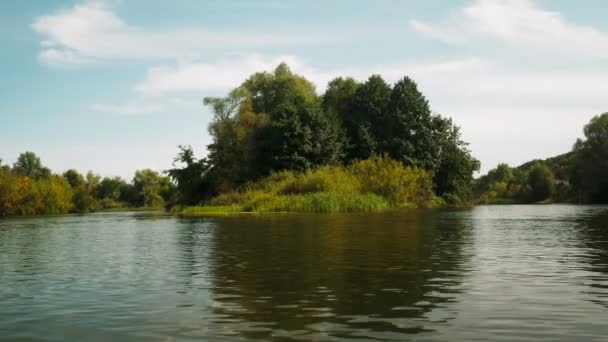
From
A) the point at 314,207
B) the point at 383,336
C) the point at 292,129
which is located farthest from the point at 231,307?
the point at 292,129

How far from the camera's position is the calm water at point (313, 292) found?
9.70 meters

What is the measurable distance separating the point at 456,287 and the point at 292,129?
2577 inches

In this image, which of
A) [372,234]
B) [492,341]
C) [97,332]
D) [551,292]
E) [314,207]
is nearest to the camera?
[492,341]

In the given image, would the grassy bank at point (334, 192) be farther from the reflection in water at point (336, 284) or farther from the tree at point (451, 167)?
the reflection in water at point (336, 284)

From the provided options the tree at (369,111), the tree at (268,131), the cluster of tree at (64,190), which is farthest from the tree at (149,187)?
the tree at (369,111)

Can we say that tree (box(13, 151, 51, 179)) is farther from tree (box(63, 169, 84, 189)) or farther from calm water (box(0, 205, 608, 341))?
calm water (box(0, 205, 608, 341))

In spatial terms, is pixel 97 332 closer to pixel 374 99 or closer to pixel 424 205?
pixel 424 205

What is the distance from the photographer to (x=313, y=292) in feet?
43.0

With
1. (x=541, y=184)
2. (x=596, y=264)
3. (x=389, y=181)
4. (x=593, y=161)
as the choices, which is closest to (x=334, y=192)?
(x=389, y=181)

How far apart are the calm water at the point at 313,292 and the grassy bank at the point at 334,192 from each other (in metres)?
33.3

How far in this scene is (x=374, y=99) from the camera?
87.4 metres

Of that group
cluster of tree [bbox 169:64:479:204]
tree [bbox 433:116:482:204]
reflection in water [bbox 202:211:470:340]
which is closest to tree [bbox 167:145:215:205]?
cluster of tree [bbox 169:64:479:204]

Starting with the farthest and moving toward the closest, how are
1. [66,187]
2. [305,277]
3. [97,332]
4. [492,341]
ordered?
[66,187] < [305,277] < [97,332] < [492,341]

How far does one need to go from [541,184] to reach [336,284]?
135 meters
